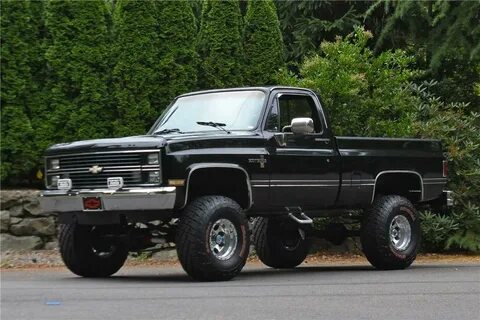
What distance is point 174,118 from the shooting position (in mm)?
11672

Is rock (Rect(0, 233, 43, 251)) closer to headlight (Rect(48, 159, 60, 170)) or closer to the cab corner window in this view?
headlight (Rect(48, 159, 60, 170))

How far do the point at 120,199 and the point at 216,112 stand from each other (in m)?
2.00

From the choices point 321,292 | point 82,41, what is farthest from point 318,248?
point 321,292

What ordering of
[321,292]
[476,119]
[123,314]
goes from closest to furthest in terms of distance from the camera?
[123,314], [321,292], [476,119]

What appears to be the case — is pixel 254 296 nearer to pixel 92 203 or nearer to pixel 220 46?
pixel 92 203

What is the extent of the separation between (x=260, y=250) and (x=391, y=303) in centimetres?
472

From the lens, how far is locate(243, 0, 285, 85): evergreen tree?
644 inches

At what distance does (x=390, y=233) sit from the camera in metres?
12.1

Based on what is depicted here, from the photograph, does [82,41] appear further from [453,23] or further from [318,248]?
[453,23]

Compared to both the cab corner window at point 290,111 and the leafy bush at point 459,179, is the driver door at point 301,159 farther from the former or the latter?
the leafy bush at point 459,179

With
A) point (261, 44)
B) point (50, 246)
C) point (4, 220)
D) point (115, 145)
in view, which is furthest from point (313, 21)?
point (115, 145)

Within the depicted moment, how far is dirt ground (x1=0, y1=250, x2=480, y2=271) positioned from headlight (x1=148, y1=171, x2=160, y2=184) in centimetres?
437

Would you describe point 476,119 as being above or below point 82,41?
below

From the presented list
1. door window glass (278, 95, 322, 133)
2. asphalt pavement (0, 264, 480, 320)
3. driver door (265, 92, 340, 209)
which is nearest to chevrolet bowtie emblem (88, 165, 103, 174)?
asphalt pavement (0, 264, 480, 320)
